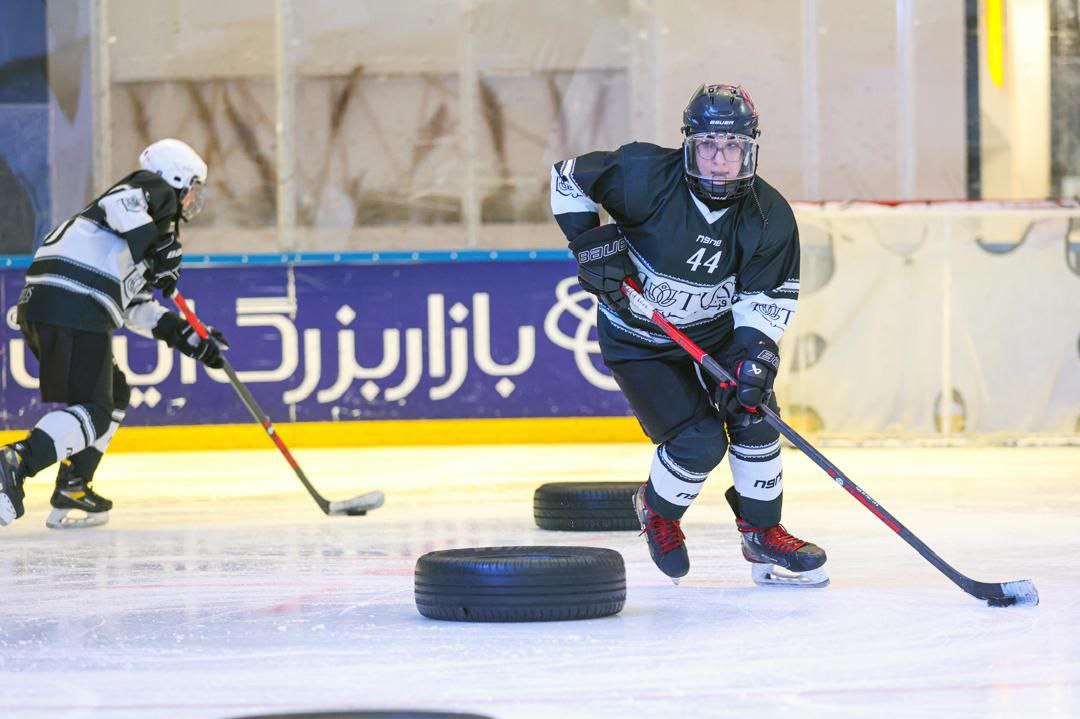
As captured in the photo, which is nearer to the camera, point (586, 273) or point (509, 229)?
point (586, 273)

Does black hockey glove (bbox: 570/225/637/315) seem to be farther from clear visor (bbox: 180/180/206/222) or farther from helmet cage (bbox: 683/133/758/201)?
clear visor (bbox: 180/180/206/222)

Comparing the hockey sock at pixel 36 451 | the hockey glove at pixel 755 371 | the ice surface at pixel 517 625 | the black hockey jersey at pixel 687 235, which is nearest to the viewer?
the ice surface at pixel 517 625

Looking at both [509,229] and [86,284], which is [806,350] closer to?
[509,229]

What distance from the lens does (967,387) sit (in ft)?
25.9

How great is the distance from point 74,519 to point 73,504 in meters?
0.05

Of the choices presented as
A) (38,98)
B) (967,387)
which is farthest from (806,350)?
(38,98)

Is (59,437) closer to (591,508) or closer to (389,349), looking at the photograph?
(591,508)

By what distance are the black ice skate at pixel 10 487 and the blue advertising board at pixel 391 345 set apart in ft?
11.8

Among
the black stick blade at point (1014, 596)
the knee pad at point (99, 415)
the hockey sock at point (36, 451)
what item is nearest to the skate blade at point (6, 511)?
the hockey sock at point (36, 451)

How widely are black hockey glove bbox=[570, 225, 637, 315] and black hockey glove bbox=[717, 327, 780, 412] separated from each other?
0.91ft

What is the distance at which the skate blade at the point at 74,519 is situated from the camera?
5.16m

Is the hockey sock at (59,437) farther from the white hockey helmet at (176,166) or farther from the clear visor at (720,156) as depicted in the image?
the clear visor at (720,156)

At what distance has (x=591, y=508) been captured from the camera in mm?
4684

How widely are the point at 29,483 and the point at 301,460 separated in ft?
4.43
